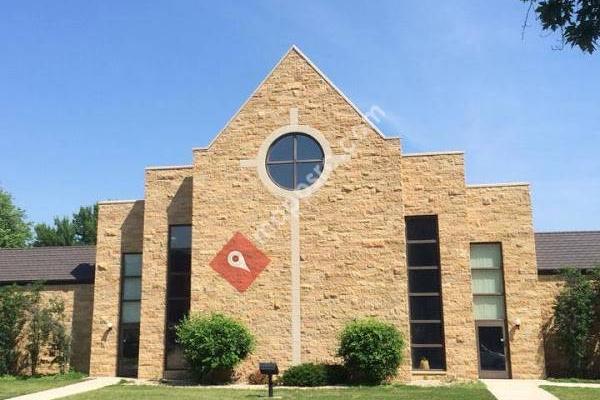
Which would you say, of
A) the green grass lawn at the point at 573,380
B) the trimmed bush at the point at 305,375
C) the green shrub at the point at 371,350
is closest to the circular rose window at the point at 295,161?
the green shrub at the point at 371,350

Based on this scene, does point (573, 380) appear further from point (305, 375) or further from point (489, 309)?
point (305, 375)

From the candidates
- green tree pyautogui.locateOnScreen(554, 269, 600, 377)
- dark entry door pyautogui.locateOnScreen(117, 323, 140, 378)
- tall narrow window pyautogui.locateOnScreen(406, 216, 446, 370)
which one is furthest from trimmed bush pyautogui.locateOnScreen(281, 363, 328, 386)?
green tree pyautogui.locateOnScreen(554, 269, 600, 377)

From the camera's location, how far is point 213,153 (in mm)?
22797

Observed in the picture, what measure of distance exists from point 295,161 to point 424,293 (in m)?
6.65

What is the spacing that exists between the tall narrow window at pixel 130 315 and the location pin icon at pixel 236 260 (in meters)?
4.93

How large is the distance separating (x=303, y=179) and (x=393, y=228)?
12.2ft

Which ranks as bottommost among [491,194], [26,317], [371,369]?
[371,369]

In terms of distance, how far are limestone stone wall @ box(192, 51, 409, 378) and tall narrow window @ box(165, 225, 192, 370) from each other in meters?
1.51

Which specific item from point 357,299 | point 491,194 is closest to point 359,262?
point 357,299

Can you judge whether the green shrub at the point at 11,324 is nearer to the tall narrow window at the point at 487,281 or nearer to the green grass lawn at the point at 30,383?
the green grass lawn at the point at 30,383

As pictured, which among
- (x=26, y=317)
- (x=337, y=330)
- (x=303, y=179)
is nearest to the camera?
(x=337, y=330)

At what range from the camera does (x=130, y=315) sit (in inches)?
959

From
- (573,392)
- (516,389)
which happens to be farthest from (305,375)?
(573,392)

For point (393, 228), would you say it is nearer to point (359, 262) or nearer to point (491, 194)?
point (359, 262)
